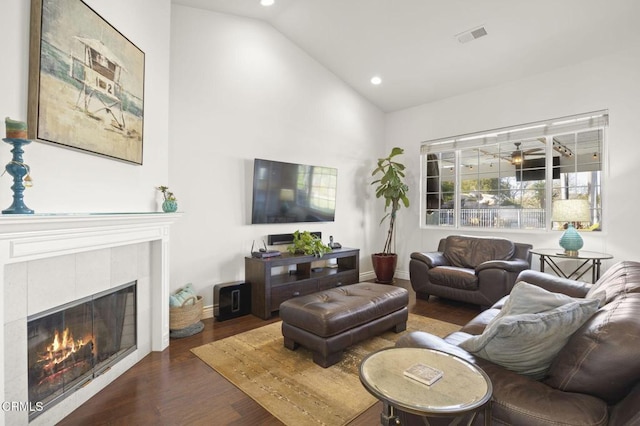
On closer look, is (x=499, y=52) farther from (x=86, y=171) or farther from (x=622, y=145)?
(x=86, y=171)

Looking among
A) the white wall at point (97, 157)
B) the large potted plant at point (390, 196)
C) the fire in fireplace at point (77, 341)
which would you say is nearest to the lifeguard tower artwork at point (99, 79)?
the white wall at point (97, 157)

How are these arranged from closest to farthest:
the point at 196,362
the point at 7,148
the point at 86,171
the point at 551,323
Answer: the point at 551,323
the point at 7,148
the point at 86,171
the point at 196,362

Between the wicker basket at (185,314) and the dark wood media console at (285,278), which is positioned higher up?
the dark wood media console at (285,278)

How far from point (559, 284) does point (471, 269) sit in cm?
168

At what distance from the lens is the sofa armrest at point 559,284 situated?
8.09 ft

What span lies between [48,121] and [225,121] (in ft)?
7.09

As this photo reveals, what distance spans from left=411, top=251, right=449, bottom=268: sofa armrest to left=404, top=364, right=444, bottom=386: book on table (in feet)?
10.5

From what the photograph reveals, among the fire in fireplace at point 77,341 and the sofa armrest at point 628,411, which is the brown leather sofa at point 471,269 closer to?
the sofa armrest at point 628,411

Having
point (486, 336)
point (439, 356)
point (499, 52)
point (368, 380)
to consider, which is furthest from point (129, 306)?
point (499, 52)

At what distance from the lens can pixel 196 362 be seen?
258cm

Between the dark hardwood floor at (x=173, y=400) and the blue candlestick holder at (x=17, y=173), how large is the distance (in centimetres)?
125

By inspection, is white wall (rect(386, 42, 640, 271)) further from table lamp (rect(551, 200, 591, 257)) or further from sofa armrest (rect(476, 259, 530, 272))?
sofa armrest (rect(476, 259, 530, 272))

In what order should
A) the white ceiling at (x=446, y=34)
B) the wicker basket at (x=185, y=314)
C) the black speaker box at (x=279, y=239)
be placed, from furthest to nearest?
the black speaker box at (x=279, y=239)
the white ceiling at (x=446, y=34)
the wicker basket at (x=185, y=314)

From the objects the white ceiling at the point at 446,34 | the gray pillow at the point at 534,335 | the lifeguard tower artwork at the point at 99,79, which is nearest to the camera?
the gray pillow at the point at 534,335
